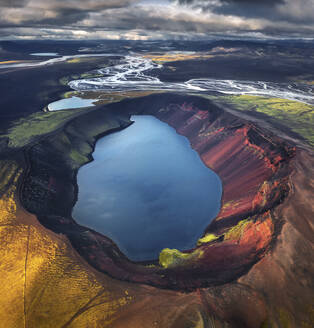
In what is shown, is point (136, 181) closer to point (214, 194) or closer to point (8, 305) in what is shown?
point (214, 194)

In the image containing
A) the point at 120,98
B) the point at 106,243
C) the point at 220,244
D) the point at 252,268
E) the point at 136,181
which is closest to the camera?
the point at 252,268

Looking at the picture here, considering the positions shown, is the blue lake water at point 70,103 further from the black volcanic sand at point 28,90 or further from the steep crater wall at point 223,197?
the steep crater wall at point 223,197

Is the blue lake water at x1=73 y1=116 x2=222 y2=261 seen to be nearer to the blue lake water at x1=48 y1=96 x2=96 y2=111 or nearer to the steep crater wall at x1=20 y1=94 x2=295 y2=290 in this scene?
the steep crater wall at x1=20 y1=94 x2=295 y2=290

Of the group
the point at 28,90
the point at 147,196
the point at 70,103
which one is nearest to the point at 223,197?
the point at 147,196

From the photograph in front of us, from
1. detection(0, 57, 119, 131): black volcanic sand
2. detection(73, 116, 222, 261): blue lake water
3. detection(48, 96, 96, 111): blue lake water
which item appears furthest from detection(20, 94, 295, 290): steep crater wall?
detection(0, 57, 119, 131): black volcanic sand

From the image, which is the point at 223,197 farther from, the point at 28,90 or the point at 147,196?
the point at 28,90

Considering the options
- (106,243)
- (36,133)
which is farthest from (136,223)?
(36,133)

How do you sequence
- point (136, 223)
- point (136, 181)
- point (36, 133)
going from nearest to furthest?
1. point (136, 223)
2. point (136, 181)
3. point (36, 133)
